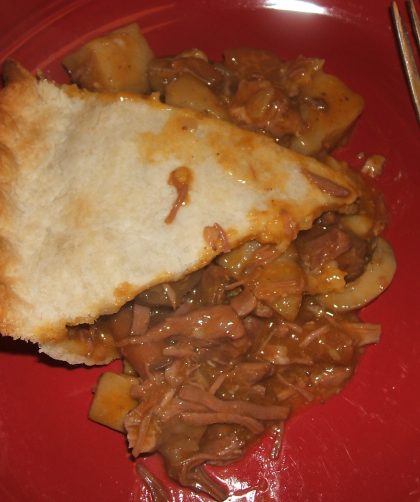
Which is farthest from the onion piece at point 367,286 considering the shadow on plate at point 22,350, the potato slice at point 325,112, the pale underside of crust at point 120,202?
the shadow on plate at point 22,350

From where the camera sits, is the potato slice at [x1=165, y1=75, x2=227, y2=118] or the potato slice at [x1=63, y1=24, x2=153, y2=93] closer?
the potato slice at [x1=165, y1=75, x2=227, y2=118]

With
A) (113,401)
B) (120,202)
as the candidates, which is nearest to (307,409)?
(113,401)

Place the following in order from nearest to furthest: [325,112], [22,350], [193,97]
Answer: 1. [193,97]
2. [325,112]
3. [22,350]

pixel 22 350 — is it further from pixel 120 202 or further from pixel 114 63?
pixel 114 63

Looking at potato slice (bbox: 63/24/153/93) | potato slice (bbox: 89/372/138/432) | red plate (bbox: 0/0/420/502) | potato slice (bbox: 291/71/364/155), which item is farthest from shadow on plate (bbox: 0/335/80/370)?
potato slice (bbox: 291/71/364/155)

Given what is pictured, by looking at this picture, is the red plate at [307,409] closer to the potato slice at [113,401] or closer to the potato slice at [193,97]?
the potato slice at [113,401]

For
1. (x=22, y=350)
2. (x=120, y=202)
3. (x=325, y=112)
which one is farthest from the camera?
(x=22, y=350)

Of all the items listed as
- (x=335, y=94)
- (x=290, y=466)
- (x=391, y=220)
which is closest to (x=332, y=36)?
(x=335, y=94)

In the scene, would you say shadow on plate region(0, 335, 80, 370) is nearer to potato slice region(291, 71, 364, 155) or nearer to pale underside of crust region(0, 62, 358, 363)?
pale underside of crust region(0, 62, 358, 363)
